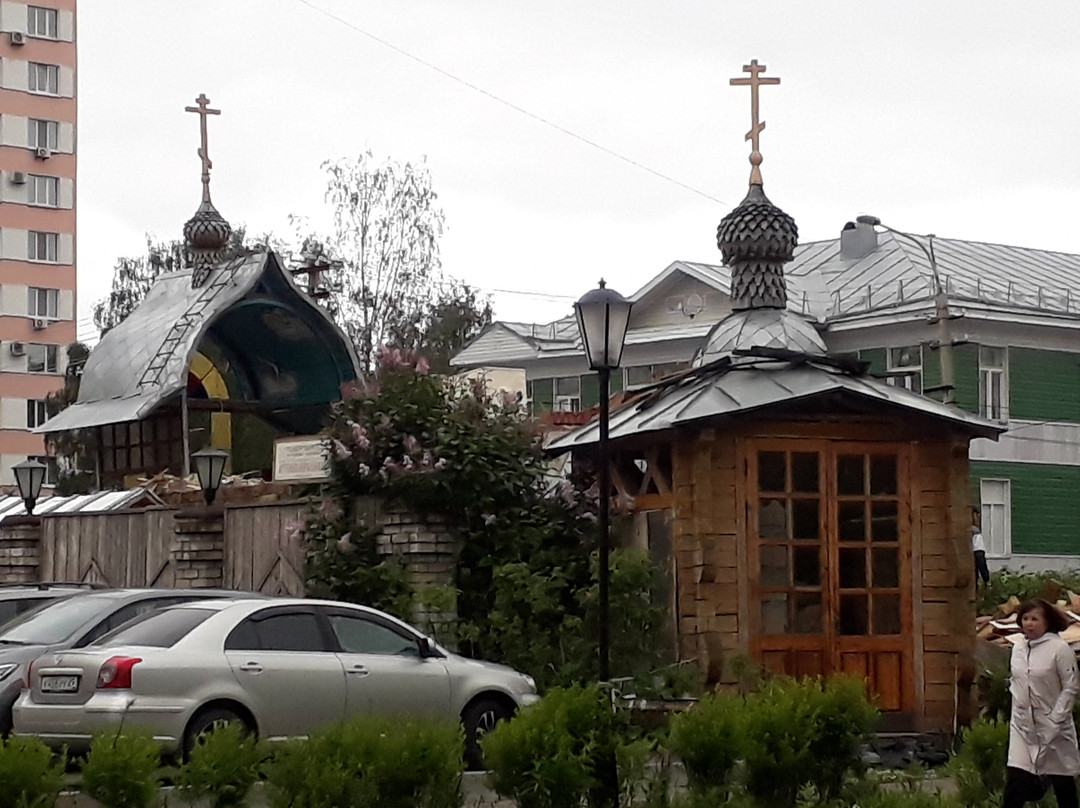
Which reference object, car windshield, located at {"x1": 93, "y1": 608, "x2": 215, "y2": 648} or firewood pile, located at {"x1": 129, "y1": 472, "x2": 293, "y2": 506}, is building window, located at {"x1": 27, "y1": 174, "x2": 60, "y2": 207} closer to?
firewood pile, located at {"x1": 129, "y1": 472, "x2": 293, "y2": 506}

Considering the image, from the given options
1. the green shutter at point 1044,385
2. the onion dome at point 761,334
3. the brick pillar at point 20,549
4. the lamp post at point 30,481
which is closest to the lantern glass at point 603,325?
the onion dome at point 761,334

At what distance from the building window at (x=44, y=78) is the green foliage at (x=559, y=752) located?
73418 millimetres

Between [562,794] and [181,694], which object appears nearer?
[562,794]

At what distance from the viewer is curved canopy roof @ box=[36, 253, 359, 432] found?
33.1m

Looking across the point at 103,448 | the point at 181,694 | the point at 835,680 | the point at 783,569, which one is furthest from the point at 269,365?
the point at 835,680

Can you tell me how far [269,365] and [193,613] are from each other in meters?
19.8

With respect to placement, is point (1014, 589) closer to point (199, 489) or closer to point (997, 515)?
point (199, 489)

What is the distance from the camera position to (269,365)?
116ft

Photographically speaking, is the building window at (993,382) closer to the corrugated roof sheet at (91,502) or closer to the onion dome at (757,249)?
the corrugated roof sheet at (91,502)

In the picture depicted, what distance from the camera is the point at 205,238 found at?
35.5 meters

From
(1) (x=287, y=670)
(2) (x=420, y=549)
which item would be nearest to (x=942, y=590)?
(2) (x=420, y=549)

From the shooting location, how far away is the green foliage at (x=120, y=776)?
11.8m

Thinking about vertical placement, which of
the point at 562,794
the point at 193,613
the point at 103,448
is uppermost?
the point at 103,448

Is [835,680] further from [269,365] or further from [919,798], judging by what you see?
[269,365]
